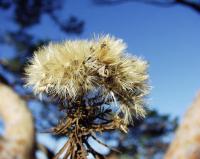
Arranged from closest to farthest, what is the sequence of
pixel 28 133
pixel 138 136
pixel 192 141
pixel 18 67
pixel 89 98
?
pixel 192 141, pixel 28 133, pixel 89 98, pixel 18 67, pixel 138 136

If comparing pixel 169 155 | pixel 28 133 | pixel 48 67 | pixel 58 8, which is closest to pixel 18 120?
pixel 28 133

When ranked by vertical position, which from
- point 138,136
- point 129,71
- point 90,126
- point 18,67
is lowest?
point 90,126

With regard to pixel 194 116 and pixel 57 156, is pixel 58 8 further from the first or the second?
pixel 194 116

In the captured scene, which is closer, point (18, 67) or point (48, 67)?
point (48, 67)

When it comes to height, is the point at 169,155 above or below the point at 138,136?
below

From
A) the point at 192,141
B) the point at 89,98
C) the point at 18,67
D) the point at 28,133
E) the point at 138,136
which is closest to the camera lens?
the point at 192,141
